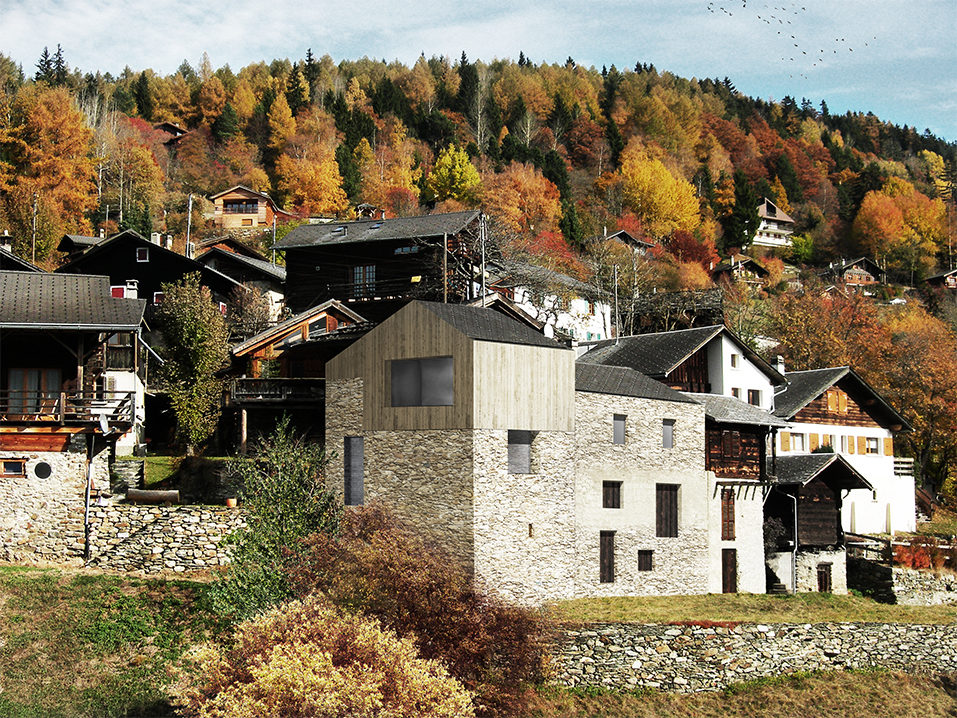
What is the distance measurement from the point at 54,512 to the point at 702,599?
2095 centimetres

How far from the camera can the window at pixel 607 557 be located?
31.6 m

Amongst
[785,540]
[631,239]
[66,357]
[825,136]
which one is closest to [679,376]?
[785,540]

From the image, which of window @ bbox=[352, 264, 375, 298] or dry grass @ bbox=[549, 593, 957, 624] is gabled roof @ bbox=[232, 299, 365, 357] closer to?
window @ bbox=[352, 264, 375, 298]

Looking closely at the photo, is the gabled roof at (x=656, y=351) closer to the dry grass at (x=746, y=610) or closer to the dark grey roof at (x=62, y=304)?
the dry grass at (x=746, y=610)

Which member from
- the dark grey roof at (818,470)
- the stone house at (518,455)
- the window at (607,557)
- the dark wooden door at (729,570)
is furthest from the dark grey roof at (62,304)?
the dark grey roof at (818,470)

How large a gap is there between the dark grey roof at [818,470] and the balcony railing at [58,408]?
2503 cm

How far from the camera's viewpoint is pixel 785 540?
130 feet

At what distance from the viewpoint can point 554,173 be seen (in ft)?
343

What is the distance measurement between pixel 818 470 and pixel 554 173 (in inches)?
2735

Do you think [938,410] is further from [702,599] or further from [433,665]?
[433,665]

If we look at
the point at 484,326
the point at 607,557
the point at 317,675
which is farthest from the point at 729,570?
the point at 317,675

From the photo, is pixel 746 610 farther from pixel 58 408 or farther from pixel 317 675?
pixel 58 408

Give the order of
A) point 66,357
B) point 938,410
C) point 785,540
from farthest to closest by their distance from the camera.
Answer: point 938,410 → point 785,540 → point 66,357

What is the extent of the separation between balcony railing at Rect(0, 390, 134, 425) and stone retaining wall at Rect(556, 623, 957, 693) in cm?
1512
